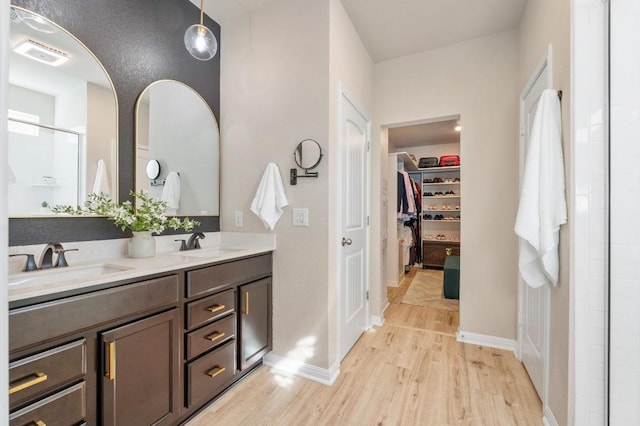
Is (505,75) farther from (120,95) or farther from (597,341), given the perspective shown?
(120,95)

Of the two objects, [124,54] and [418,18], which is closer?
[124,54]

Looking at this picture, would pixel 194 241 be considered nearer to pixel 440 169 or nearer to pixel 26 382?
pixel 26 382

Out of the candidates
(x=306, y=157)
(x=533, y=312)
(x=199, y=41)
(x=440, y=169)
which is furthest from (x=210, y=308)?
(x=440, y=169)

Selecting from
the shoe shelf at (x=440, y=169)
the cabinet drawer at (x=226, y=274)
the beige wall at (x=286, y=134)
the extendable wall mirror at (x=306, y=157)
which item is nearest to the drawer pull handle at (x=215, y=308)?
the cabinet drawer at (x=226, y=274)

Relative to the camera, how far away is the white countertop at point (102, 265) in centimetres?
105

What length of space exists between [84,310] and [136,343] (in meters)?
0.29

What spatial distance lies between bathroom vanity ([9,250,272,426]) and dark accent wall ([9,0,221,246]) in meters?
0.30

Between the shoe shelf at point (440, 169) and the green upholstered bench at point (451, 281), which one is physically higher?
the shoe shelf at point (440, 169)

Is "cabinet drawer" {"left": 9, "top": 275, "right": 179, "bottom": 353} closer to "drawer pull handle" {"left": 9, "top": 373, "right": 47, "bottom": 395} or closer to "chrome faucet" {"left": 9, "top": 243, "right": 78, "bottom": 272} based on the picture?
"drawer pull handle" {"left": 9, "top": 373, "right": 47, "bottom": 395}

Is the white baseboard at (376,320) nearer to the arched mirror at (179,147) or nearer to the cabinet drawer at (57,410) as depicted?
the arched mirror at (179,147)

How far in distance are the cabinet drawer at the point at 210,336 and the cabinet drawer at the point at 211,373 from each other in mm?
46

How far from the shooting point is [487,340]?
8.21ft

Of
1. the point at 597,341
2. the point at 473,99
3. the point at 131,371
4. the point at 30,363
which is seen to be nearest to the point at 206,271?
the point at 131,371

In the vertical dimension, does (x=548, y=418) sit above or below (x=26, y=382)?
below
